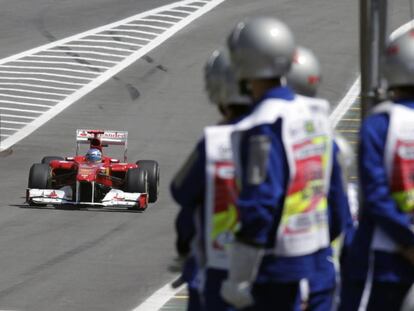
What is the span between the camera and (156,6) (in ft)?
147

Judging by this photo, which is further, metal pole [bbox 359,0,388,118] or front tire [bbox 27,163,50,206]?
front tire [bbox 27,163,50,206]

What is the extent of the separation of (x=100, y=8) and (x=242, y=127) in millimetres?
39135

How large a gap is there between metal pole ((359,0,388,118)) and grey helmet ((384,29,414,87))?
213 centimetres

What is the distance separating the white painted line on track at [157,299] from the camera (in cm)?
1488

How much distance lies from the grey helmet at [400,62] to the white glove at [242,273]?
1.10 m

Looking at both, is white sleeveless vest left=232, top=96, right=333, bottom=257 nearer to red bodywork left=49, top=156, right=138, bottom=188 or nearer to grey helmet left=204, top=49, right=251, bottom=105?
grey helmet left=204, top=49, right=251, bottom=105

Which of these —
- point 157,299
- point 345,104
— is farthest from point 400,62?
point 345,104

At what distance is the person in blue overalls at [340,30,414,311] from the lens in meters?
6.32

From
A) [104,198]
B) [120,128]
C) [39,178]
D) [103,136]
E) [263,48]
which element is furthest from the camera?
[120,128]

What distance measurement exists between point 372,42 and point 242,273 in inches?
127

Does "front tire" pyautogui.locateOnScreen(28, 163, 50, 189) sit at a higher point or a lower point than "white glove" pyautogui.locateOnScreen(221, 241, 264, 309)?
lower

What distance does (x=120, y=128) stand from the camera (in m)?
31.6

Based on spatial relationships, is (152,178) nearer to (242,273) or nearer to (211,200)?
(211,200)

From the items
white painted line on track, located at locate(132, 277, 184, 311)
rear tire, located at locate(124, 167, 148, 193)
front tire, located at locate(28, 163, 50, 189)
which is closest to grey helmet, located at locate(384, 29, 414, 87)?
white painted line on track, located at locate(132, 277, 184, 311)
